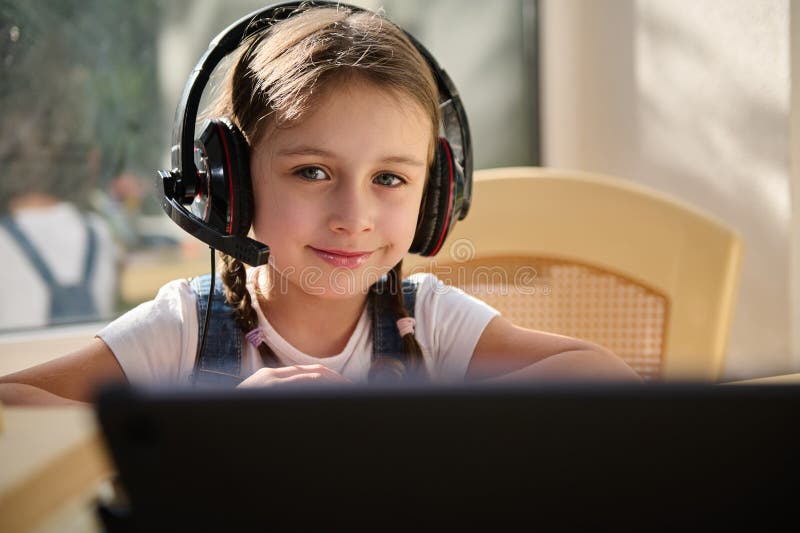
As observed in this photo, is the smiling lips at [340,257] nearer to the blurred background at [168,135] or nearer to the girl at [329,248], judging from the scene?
the girl at [329,248]

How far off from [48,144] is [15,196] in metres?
0.15

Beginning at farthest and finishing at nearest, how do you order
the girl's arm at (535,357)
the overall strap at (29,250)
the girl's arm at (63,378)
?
1. the overall strap at (29,250)
2. the girl's arm at (535,357)
3. the girl's arm at (63,378)

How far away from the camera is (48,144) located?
1.90 m

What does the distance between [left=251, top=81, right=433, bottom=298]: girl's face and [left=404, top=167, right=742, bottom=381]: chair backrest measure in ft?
0.53

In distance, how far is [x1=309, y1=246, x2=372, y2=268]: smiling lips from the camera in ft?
3.24

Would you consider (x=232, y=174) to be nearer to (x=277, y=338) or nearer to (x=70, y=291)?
(x=277, y=338)

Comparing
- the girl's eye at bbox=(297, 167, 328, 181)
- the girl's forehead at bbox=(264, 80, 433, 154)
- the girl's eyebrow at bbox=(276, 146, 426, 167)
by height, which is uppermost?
the girl's forehead at bbox=(264, 80, 433, 154)

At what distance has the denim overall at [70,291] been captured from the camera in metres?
1.94

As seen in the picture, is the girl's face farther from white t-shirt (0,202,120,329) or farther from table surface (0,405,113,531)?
white t-shirt (0,202,120,329)

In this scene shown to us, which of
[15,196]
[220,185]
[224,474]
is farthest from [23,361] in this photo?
[224,474]

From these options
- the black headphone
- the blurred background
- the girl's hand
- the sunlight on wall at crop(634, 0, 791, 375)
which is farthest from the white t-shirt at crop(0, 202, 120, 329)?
the sunlight on wall at crop(634, 0, 791, 375)

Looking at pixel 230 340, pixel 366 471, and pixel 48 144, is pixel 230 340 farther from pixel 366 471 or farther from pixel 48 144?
pixel 48 144

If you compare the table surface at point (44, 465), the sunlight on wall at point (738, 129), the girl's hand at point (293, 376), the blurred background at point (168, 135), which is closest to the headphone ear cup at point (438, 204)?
the girl's hand at point (293, 376)

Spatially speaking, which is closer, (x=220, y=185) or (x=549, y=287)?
(x=220, y=185)
